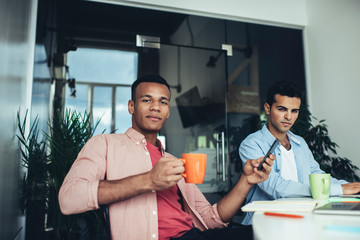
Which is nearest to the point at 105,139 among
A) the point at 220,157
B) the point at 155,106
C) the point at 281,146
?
the point at 155,106

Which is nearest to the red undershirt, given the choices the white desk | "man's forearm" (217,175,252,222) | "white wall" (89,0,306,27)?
"man's forearm" (217,175,252,222)

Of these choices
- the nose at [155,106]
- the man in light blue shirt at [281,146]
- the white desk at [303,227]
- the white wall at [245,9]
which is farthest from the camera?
the white wall at [245,9]

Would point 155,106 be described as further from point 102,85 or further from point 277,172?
point 102,85

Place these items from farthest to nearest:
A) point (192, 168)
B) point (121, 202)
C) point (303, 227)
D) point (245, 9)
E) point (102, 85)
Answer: point (245, 9) → point (102, 85) → point (121, 202) → point (192, 168) → point (303, 227)

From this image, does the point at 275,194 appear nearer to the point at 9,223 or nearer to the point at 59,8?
the point at 9,223

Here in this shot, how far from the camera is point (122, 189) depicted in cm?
108

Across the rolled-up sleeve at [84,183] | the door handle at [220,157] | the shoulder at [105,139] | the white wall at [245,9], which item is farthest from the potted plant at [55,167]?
the white wall at [245,9]

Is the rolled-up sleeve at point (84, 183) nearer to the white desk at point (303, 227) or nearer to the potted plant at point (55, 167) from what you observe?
the white desk at point (303, 227)

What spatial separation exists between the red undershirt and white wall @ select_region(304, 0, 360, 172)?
87.6 inches

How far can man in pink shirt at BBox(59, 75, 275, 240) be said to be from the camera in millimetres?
1057

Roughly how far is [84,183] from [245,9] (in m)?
3.11

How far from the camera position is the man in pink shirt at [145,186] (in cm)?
106

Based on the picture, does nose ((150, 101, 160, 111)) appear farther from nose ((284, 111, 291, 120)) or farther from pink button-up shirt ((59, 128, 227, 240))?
nose ((284, 111, 291, 120))

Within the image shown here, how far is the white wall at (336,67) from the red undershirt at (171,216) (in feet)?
7.30
